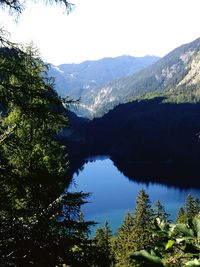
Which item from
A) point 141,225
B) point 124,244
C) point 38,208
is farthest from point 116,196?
point 38,208

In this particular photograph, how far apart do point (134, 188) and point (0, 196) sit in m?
159

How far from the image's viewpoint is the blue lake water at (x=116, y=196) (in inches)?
5315

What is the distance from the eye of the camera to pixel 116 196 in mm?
158375

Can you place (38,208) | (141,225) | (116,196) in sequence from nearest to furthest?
(38,208) < (141,225) < (116,196)

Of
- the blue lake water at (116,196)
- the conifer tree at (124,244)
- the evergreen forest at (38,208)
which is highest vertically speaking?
the blue lake water at (116,196)

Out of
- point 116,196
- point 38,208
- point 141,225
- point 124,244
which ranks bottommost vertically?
point 38,208

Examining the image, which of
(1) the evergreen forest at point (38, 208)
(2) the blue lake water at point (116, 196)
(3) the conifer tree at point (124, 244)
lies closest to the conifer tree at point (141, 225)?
(3) the conifer tree at point (124, 244)

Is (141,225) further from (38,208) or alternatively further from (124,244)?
(38,208)

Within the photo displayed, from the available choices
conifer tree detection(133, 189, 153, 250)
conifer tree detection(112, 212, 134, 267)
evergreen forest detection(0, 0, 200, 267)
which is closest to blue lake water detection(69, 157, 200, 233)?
conifer tree detection(112, 212, 134, 267)

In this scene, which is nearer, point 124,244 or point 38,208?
point 38,208

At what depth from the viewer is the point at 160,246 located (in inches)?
105

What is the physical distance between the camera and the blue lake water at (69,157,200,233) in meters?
135

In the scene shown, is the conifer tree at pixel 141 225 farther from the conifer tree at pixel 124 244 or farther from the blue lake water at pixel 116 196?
the blue lake water at pixel 116 196

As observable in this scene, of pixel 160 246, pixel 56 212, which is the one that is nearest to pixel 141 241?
pixel 56 212
